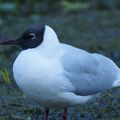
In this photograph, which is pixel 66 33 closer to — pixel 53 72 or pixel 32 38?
pixel 32 38

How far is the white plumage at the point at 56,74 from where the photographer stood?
552 cm

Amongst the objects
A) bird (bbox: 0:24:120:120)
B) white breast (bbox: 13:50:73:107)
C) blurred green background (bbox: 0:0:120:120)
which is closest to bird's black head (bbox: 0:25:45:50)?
bird (bbox: 0:24:120:120)

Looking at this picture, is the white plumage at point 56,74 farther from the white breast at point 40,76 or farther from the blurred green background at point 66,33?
the blurred green background at point 66,33

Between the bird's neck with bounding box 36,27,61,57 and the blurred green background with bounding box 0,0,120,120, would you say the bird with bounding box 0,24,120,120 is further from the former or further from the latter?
the blurred green background with bounding box 0,0,120,120

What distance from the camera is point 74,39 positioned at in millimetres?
10406

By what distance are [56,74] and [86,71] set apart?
496 millimetres

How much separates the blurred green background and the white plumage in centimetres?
67

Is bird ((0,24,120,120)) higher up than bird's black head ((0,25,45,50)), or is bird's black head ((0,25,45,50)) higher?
bird's black head ((0,25,45,50))

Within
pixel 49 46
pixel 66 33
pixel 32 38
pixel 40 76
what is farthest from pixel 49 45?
pixel 66 33

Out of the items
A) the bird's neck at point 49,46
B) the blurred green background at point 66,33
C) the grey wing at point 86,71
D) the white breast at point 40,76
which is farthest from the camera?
the blurred green background at point 66,33

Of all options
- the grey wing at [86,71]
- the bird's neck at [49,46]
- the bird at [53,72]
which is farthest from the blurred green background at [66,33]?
the bird's neck at [49,46]

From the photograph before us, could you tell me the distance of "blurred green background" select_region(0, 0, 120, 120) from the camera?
Answer: 6736mm

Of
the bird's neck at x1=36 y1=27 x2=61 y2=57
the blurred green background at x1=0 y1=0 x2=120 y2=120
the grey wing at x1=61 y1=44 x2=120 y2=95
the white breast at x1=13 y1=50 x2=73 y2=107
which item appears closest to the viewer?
the white breast at x1=13 y1=50 x2=73 y2=107

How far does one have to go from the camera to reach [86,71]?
593 cm
